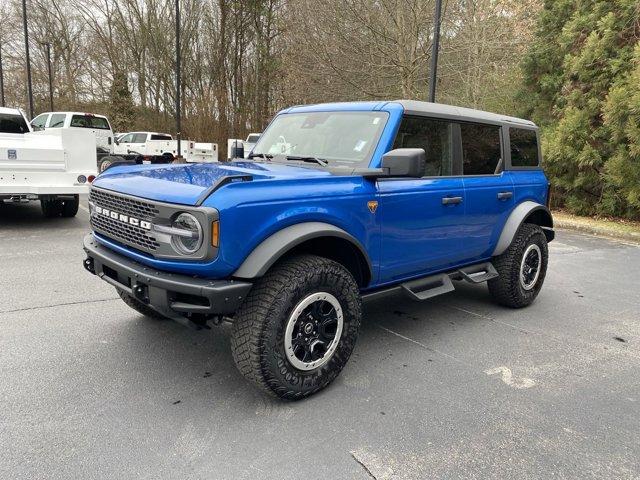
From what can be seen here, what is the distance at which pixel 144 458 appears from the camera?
8.17 ft

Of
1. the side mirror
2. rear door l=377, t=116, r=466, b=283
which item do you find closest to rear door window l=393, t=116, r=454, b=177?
rear door l=377, t=116, r=466, b=283

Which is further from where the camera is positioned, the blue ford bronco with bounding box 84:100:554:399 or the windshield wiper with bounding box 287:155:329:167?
the windshield wiper with bounding box 287:155:329:167

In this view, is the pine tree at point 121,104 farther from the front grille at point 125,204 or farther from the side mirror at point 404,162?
the side mirror at point 404,162

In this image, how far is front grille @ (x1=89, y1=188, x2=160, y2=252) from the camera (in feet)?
9.53

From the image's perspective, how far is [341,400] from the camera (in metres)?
3.13

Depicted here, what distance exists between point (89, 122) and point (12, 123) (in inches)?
345

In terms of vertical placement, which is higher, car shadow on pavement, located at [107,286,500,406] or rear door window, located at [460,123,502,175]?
rear door window, located at [460,123,502,175]

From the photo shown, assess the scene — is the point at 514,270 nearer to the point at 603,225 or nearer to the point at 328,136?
the point at 328,136

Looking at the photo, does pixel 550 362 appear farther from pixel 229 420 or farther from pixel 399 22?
pixel 399 22

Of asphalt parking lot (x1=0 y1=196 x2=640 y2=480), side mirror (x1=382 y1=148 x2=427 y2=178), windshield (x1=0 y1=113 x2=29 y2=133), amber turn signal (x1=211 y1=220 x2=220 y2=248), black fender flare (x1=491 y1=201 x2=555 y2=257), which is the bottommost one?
asphalt parking lot (x1=0 y1=196 x2=640 y2=480)

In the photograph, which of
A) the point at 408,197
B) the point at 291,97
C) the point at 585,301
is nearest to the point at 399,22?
the point at 291,97

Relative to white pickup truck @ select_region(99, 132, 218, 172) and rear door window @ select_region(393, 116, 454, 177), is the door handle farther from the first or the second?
white pickup truck @ select_region(99, 132, 218, 172)

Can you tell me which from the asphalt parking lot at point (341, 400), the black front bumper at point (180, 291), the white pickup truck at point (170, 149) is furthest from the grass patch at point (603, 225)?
the white pickup truck at point (170, 149)

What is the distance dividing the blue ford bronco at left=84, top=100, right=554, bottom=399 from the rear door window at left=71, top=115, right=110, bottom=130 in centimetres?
1510
